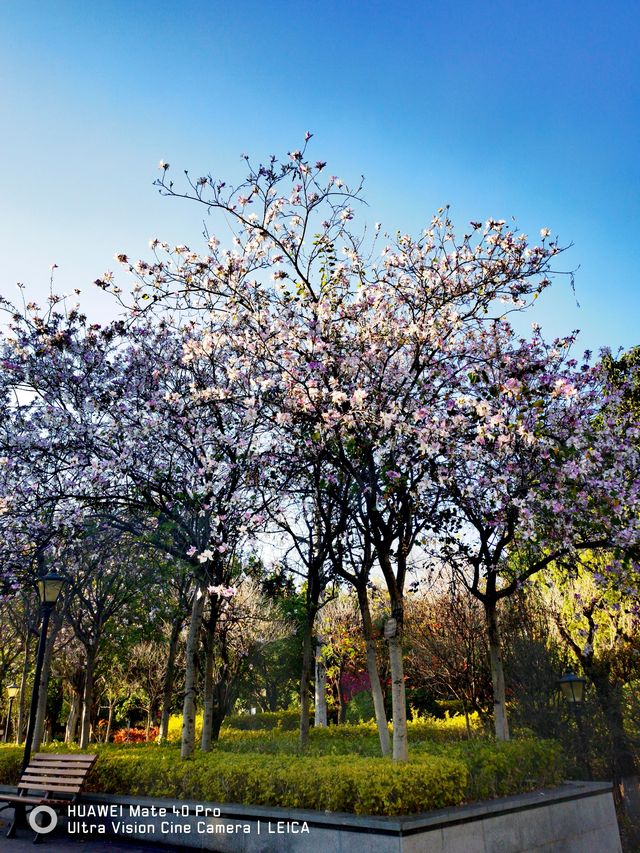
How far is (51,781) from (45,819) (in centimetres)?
64

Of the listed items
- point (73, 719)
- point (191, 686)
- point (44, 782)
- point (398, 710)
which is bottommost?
point (73, 719)

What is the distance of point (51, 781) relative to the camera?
9859 mm

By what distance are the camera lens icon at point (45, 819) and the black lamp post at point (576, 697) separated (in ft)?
31.3

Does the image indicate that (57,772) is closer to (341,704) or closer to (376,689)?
(376,689)

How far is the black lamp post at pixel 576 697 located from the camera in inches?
508

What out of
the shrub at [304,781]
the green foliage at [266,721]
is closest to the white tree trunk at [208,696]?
the shrub at [304,781]

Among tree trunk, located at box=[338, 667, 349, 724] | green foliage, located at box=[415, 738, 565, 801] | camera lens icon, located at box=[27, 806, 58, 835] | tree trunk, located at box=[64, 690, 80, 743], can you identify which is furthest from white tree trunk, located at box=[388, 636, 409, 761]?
tree trunk, located at box=[338, 667, 349, 724]

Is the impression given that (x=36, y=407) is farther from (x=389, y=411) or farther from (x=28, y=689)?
(x=28, y=689)

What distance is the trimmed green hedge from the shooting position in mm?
7508

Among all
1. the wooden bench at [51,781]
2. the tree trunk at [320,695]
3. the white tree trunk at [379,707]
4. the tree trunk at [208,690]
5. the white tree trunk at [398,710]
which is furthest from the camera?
the tree trunk at [320,695]

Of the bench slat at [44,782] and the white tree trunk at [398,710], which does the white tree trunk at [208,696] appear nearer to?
the bench slat at [44,782]

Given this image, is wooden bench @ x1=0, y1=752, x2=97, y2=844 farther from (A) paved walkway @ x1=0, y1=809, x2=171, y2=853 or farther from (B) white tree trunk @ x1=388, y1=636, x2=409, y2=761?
(B) white tree trunk @ x1=388, y1=636, x2=409, y2=761

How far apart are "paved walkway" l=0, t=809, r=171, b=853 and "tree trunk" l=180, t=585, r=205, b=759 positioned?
158 cm

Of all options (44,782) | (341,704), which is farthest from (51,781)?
(341,704)
